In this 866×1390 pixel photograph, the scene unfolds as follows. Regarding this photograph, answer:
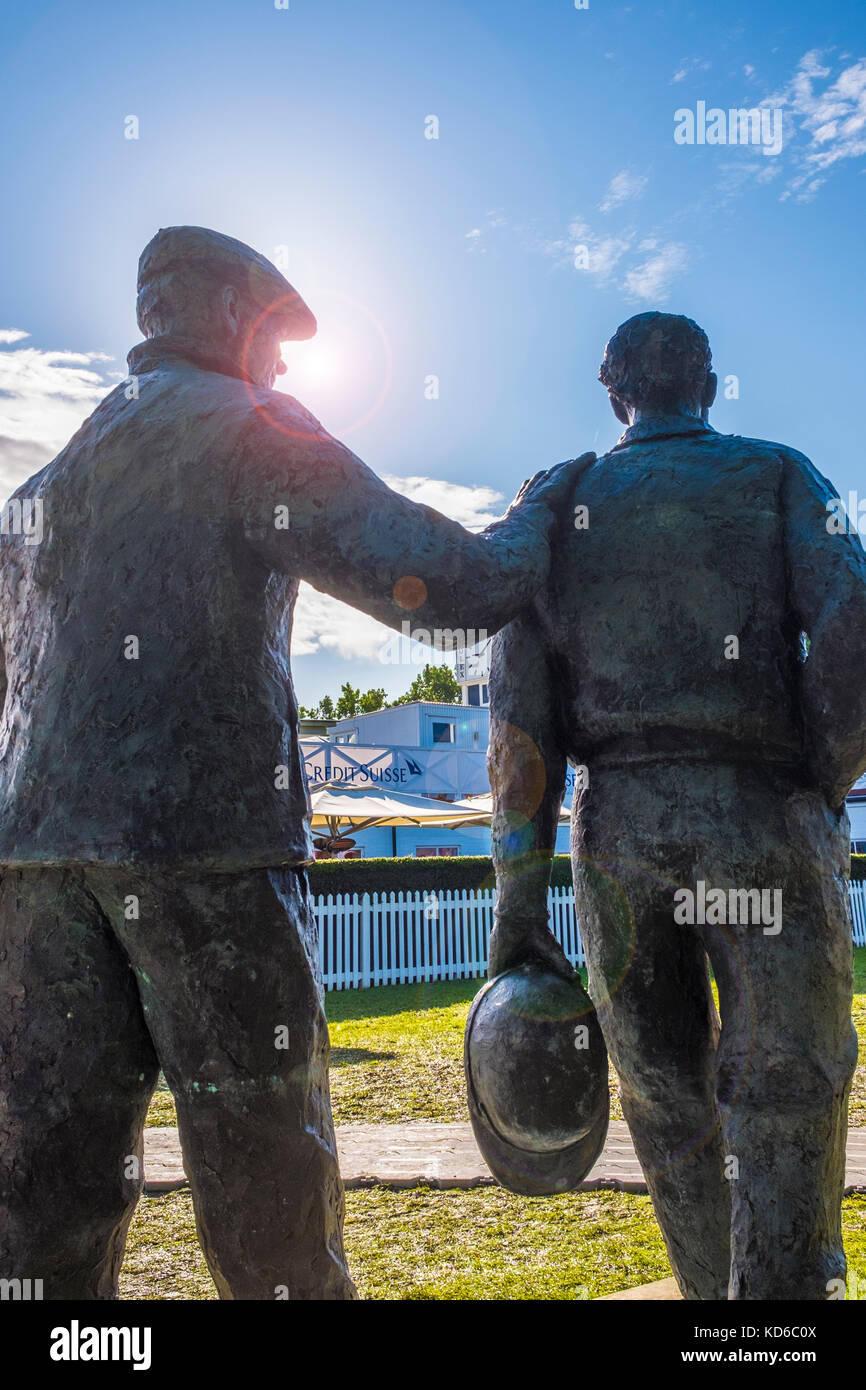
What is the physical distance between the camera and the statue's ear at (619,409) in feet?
9.05

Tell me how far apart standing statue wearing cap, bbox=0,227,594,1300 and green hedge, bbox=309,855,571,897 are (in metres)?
10.7

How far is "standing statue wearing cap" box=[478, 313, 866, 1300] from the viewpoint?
212cm

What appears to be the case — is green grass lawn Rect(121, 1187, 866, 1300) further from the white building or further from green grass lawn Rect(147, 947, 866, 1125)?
the white building

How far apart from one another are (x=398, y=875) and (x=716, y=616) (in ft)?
37.1

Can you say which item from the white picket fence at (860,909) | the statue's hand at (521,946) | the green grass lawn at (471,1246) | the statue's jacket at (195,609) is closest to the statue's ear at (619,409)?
the statue's jacket at (195,609)

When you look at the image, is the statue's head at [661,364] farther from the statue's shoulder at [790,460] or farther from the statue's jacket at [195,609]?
the statue's jacket at [195,609]

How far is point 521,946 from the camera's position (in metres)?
2.45

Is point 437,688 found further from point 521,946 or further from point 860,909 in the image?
point 521,946

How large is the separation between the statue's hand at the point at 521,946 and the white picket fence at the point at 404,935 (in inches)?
397

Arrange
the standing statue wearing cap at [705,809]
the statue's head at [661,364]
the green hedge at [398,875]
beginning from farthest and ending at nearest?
the green hedge at [398,875], the statue's head at [661,364], the standing statue wearing cap at [705,809]

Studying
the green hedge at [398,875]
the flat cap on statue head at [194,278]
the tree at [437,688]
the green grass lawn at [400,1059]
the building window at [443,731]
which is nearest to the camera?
the flat cap on statue head at [194,278]

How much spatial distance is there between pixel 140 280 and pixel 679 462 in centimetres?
134

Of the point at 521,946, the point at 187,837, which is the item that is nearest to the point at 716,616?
the point at 521,946

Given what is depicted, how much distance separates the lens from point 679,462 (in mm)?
2492
